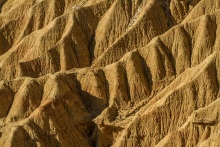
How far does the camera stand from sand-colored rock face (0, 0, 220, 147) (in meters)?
55.4

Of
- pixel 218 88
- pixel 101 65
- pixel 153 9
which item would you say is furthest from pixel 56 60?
pixel 218 88

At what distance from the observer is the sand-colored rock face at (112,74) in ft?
182

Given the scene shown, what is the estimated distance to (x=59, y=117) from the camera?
56.3m

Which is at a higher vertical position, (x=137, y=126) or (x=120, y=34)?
(x=120, y=34)

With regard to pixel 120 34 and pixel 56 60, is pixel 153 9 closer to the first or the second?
pixel 120 34

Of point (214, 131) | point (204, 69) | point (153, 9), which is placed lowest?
point (214, 131)

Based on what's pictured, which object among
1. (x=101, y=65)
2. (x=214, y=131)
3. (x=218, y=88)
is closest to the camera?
(x=214, y=131)

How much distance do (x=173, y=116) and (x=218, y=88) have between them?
9.72ft

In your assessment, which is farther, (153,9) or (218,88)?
(153,9)

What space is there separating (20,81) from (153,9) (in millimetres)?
10031

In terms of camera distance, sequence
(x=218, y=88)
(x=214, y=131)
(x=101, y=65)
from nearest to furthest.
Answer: (x=214, y=131) → (x=218, y=88) → (x=101, y=65)

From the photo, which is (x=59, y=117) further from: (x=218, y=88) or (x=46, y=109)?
(x=218, y=88)

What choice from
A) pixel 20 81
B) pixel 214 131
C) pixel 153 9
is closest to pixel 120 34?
pixel 153 9

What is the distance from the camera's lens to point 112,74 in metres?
58.6
